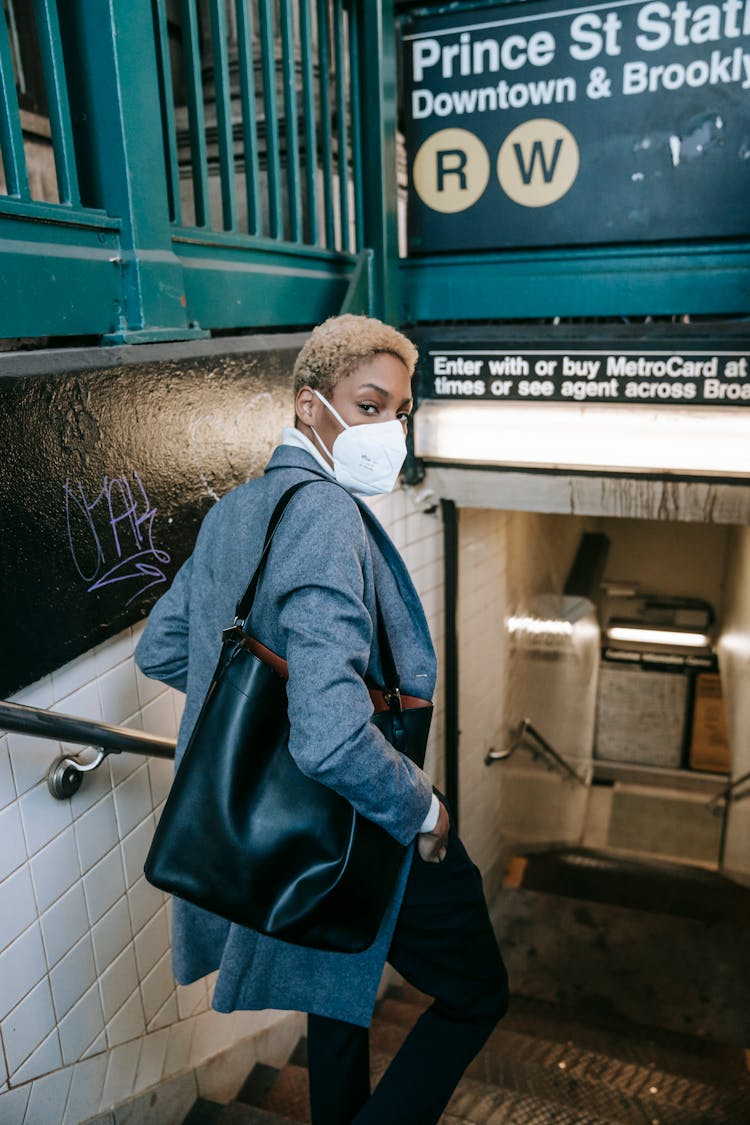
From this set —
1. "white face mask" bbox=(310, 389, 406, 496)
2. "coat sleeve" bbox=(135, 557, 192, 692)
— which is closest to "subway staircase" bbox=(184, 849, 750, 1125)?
"coat sleeve" bbox=(135, 557, 192, 692)

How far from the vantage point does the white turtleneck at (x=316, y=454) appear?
5.13 ft

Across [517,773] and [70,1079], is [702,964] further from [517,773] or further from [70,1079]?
[70,1079]

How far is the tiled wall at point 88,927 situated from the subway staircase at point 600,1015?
403mm

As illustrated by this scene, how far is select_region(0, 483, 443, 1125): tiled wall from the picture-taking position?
1746 millimetres

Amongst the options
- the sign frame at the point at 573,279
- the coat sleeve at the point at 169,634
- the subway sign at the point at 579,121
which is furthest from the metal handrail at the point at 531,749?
the coat sleeve at the point at 169,634

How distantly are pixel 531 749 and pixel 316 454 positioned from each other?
506cm

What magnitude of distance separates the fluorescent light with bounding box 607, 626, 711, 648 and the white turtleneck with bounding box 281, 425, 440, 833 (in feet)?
28.8

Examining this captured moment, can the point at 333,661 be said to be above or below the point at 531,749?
above

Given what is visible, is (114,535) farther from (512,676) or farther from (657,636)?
(657,636)

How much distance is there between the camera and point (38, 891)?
1819 mm

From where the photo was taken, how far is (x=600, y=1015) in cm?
430

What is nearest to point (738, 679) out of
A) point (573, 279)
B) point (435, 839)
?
point (573, 279)

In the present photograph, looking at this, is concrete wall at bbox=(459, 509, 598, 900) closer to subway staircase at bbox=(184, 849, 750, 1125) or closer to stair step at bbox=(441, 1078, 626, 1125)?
subway staircase at bbox=(184, 849, 750, 1125)

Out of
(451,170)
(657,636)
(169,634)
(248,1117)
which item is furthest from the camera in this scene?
(657,636)
